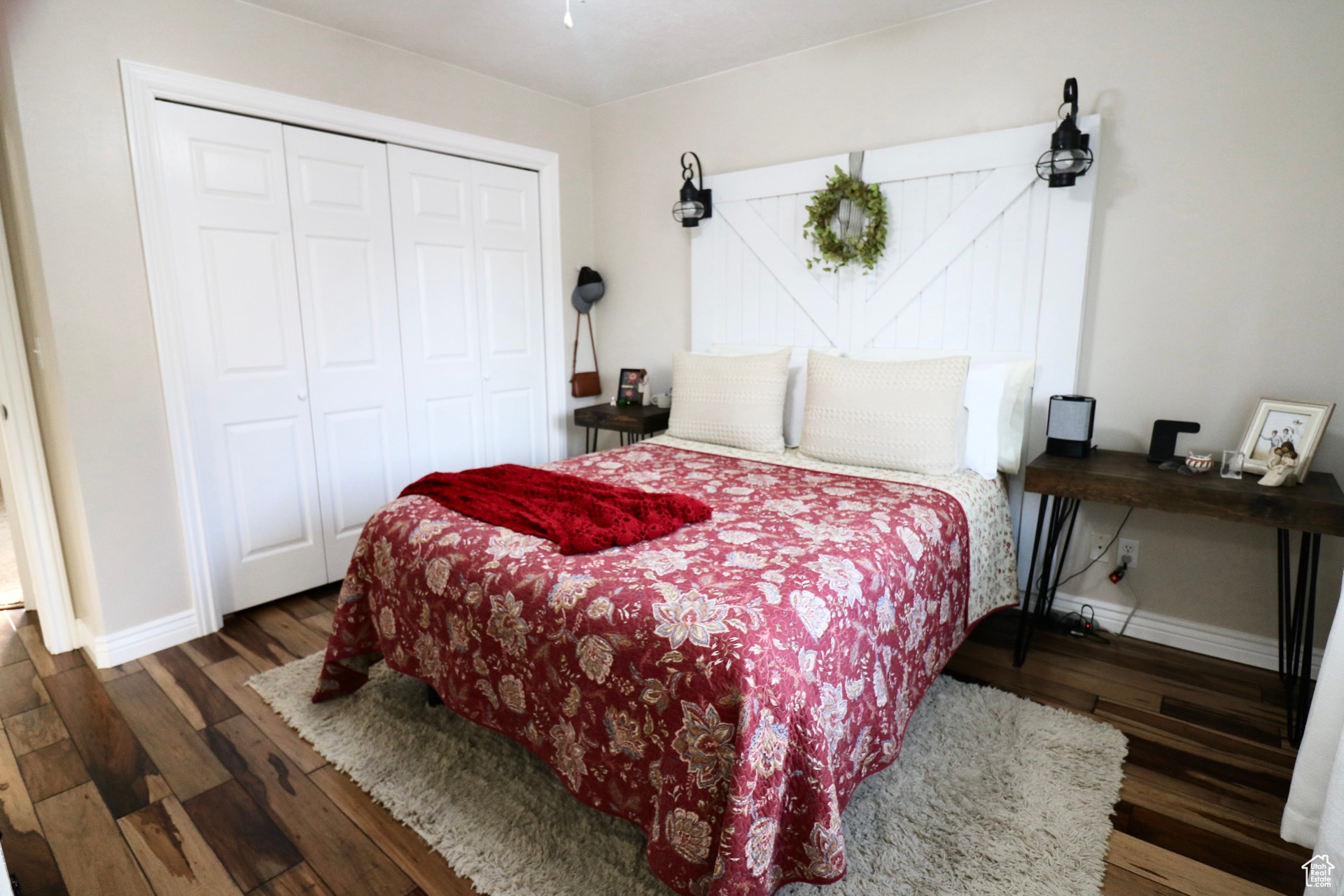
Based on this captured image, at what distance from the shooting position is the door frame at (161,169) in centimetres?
247

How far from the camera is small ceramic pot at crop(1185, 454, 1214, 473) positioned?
229 cm

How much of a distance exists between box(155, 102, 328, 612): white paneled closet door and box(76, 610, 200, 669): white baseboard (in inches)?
6.7

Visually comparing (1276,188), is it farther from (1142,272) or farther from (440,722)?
(440,722)

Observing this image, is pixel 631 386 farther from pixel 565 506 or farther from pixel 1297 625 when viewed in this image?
pixel 1297 625

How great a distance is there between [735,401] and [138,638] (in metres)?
2.47

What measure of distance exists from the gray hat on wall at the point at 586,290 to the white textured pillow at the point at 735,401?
1114 millimetres

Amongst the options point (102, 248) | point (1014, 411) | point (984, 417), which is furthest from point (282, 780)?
point (1014, 411)

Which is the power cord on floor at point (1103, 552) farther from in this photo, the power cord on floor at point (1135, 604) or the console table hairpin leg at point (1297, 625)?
the console table hairpin leg at point (1297, 625)

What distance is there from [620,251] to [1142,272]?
2.57 meters

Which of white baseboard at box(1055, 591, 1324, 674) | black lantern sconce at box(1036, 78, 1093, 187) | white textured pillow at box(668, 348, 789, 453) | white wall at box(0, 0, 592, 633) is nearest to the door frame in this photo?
white wall at box(0, 0, 592, 633)

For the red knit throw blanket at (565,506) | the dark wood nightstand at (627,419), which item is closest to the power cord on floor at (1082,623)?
the red knit throw blanket at (565,506)

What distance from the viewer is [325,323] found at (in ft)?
10.1

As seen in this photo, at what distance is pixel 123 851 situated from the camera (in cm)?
169

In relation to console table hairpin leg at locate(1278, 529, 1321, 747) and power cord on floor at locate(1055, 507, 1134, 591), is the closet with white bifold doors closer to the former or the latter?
power cord on floor at locate(1055, 507, 1134, 591)
